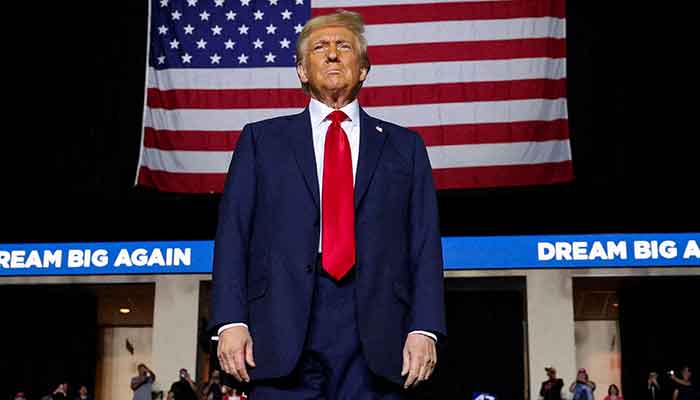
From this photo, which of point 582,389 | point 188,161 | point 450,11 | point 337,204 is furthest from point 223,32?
point 337,204

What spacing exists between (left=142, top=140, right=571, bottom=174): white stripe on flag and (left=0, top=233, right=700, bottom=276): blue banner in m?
3.80

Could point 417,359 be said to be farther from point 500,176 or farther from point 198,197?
point 198,197

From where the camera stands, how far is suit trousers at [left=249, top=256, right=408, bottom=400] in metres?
2.49

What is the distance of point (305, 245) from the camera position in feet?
8.48

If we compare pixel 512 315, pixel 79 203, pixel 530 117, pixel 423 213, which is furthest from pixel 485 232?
pixel 423 213

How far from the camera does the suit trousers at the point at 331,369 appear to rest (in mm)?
2488

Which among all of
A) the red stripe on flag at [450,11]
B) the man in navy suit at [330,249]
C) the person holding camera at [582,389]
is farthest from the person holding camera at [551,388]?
the man in navy suit at [330,249]

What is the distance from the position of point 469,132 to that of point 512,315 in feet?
24.3

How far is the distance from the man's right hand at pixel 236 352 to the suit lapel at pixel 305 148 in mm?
397

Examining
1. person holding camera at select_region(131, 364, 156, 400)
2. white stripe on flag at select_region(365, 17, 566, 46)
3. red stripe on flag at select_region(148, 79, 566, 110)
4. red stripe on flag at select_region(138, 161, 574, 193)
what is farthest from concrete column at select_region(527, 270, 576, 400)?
person holding camera at select_region(131, 364, 156, 400)

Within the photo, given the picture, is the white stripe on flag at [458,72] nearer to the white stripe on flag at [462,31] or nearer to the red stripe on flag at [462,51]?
the red stripe on flag at [462,51]

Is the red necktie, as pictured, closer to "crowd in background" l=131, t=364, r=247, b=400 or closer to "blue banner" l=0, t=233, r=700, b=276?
"crowd in background" l=131, t=364, r=247, b=400

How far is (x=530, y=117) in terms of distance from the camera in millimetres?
13438

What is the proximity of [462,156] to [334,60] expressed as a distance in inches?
422
